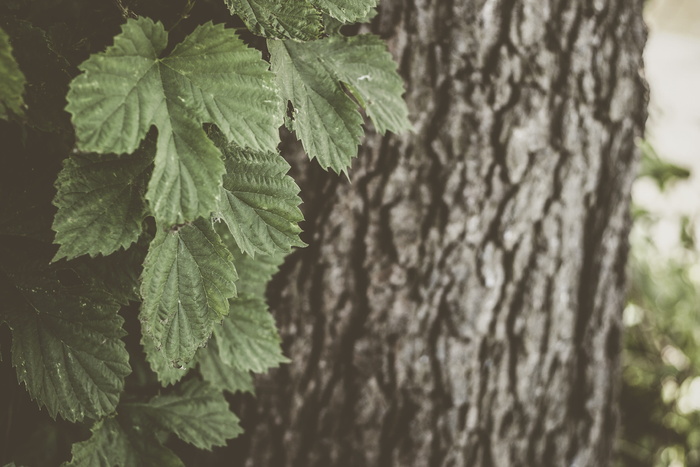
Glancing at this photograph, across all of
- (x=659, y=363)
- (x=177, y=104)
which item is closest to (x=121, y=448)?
(x=177, y=104)

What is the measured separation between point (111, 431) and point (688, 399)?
2.77 metres

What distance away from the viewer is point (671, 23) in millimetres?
9531

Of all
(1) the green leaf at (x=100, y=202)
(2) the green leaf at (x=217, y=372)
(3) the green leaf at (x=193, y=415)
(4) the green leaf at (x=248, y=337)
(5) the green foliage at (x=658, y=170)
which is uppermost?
(5) the green foliage at (x=658, y=170)

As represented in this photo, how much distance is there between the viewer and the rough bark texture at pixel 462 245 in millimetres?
1347

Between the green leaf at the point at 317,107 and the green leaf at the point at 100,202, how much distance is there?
0.26 metres

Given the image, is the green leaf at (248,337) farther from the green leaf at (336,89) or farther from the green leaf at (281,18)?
the green leaf at (281,18)

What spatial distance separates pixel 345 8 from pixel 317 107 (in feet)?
0.57

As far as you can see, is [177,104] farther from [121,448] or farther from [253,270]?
[121,448]

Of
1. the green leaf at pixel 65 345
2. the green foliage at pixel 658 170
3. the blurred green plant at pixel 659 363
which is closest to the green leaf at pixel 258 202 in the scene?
the green leaf at pixel 65 345

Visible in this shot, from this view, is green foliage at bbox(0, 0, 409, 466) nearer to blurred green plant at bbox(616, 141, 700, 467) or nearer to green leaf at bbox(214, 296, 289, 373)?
green leaf at bbox(214, 296, 289, 373)

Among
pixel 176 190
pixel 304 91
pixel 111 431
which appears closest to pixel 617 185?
pixel 304 91

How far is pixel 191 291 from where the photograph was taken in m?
0.88

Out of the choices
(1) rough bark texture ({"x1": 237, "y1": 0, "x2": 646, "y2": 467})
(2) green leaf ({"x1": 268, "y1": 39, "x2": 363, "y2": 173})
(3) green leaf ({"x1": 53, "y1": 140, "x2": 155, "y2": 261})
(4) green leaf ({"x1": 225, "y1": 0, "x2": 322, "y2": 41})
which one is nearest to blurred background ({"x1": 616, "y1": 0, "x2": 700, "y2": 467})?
(1) rough bark texture ({"x1": 237, "y1": 0, "x2": 646, "y2": 467})

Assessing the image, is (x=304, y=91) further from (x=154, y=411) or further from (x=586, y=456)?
(x=586, y=456)
